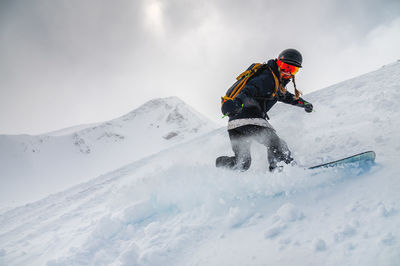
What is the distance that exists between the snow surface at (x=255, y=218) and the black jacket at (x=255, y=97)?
95cm

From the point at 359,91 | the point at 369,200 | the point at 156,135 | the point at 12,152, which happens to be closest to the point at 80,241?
the point at 369,200

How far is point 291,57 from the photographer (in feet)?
10.4

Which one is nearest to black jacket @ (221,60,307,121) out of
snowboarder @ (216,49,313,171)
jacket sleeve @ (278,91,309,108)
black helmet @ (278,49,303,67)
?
snowboarder @ (216,49,313,171)

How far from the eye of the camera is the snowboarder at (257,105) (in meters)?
3.08

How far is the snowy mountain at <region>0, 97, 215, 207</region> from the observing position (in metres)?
27.8

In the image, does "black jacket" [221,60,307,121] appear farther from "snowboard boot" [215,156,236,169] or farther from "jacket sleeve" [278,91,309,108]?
"snowboard boot" [215,156,236,169]

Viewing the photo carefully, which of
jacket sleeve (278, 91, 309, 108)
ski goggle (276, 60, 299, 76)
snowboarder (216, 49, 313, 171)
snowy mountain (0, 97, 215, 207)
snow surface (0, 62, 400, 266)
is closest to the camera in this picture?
snow surface (0, 62, 400, 266)

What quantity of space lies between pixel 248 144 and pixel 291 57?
1475mm

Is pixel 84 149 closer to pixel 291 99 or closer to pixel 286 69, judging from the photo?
pixel 291 99

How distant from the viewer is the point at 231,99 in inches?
123

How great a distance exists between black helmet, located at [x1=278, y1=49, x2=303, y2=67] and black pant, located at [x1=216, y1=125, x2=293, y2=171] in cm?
107

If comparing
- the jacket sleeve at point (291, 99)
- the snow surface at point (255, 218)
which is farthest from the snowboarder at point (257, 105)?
the snow surface at point (255, 218)

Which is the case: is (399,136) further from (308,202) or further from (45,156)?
(45,156)

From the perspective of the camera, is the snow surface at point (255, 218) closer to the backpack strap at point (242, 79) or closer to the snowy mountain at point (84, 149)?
the backpack strap at point (242, 79)
